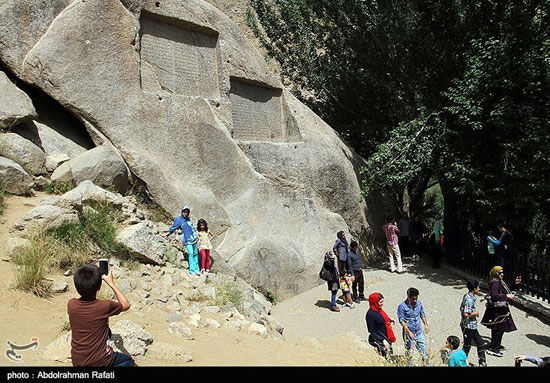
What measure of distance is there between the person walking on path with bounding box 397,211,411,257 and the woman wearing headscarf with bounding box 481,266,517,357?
19.2 ft

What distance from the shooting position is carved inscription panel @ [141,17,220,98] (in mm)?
10000

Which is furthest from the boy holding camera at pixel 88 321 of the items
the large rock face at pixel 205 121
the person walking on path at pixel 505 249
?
the person walking on path at pixel 505 249

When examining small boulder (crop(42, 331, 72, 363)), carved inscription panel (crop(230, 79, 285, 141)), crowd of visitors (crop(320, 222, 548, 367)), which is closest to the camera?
small boulder (crop(42, 331, 72, 363))

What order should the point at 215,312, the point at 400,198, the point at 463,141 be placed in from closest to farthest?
the point at 215,312
the point at 463,141
the point at 400,198

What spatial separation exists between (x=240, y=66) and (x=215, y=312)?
23.1 feet

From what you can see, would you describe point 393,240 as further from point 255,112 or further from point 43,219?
point 43,219

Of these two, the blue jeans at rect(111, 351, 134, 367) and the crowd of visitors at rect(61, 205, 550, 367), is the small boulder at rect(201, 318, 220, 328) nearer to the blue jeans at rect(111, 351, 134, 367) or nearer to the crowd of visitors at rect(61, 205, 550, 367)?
the crowd of visitors at rect(61, 205, 550, 367)

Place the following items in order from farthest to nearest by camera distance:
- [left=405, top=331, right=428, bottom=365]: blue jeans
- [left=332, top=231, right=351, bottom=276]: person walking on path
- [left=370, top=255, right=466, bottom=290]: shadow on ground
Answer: [left=370, top=255, right=466, bottom=290]: shadow on ground → [left=332, top=231, right=351, bottom=276]: person walking on path → [left=405, top=331, right=428, bottom=365]: blue jeans

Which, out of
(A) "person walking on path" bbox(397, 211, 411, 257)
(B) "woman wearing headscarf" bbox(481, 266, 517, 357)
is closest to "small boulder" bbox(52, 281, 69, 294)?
(B) "woman wearing headscarf" bbox(481, 266, 517, 357)

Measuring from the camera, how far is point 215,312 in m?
6.74

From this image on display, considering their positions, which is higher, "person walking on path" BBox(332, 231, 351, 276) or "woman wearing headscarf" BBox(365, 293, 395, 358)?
"woman wearing headscarf" BBox(365, 293, 395, 358)
